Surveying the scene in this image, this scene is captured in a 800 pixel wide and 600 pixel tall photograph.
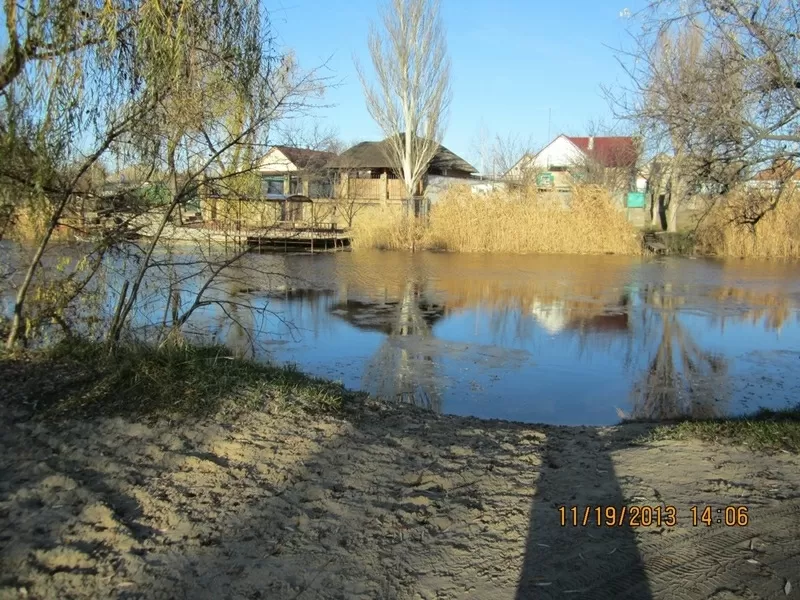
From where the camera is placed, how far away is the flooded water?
29.8 ft

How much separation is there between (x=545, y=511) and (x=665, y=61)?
613 centimetres

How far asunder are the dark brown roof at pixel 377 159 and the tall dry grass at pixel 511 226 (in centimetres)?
687

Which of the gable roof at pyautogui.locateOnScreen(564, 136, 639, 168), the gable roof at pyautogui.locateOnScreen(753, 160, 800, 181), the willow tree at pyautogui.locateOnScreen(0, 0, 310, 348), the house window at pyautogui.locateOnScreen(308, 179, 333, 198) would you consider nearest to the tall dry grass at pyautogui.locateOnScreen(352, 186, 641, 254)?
the gable roof at pyautogui.locateOnScreen(564, 136, 639, 168)

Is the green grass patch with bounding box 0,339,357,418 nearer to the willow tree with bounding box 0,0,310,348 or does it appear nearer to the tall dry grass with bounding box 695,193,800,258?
the willow tree with bounding box 0,0,310,348

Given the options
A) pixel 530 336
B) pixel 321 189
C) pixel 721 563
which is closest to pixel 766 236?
pixel 530 336

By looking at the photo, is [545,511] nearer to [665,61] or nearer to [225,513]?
[225,513]

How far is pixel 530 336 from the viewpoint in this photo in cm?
1339

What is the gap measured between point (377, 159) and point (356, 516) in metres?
43.8

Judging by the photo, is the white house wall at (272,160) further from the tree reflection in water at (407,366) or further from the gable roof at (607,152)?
the gable roof at (607,152)

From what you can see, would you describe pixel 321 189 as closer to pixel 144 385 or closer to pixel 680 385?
pixel 680 385

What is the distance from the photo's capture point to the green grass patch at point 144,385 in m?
5.45

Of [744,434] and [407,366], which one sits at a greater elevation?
[744,434]

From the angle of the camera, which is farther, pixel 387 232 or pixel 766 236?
pixel 387 232
